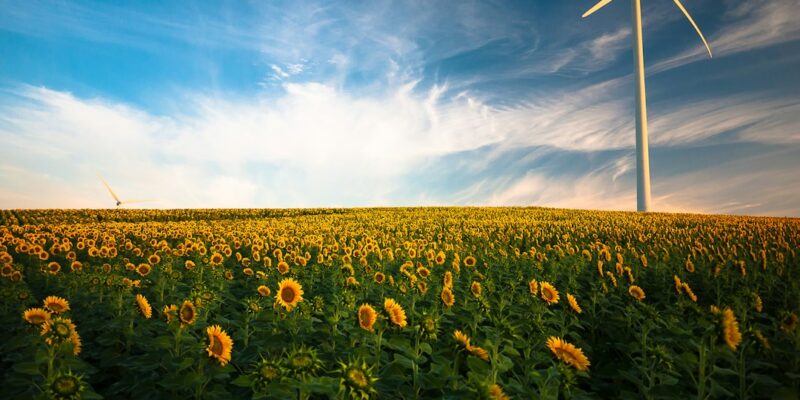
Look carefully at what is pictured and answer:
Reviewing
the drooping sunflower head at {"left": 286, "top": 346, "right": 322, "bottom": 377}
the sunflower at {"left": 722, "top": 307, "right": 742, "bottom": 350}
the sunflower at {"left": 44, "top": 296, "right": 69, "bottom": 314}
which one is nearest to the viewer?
the drooping sunflower head at {"left": 286, "top": 346, "right": 322, "bottom": 377}

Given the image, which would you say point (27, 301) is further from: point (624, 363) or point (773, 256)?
point (773, 256)

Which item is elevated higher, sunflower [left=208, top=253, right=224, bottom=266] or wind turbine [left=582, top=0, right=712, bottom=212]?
wind turbine [left=582, top=0, right=712, bottom=212]

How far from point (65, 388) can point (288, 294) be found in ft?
7.14

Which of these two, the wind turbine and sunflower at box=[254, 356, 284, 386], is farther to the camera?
the wind turbine

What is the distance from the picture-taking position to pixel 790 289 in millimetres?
7594

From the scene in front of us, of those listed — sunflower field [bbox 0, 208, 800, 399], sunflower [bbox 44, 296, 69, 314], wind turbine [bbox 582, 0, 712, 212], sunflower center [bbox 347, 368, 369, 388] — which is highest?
wind turbine [bbox 582, 0, 712, 212]

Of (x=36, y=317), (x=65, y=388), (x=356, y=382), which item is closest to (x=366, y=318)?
(x=356, y=382)

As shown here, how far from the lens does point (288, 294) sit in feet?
15.5

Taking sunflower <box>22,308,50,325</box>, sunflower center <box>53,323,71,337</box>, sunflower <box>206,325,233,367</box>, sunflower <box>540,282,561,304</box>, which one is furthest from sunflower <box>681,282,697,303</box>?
sunflower <box>22,308,50,325</box>

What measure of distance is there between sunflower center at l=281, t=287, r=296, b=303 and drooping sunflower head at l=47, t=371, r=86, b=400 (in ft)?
6.67

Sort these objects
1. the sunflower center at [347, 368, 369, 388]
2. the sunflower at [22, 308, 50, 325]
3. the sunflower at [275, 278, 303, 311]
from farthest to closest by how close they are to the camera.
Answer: the sunflower at [275, 278, 303, 311]
the sunflower at [22, 308, 50, 325]
the sunflower center at [347, 368, 369, 388]

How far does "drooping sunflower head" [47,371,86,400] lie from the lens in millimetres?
2708

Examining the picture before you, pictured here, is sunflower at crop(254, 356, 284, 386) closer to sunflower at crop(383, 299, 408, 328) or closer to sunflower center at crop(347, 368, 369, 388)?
sunflower center at crop(347, 368, 369, 388)

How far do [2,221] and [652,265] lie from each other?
135 ft
